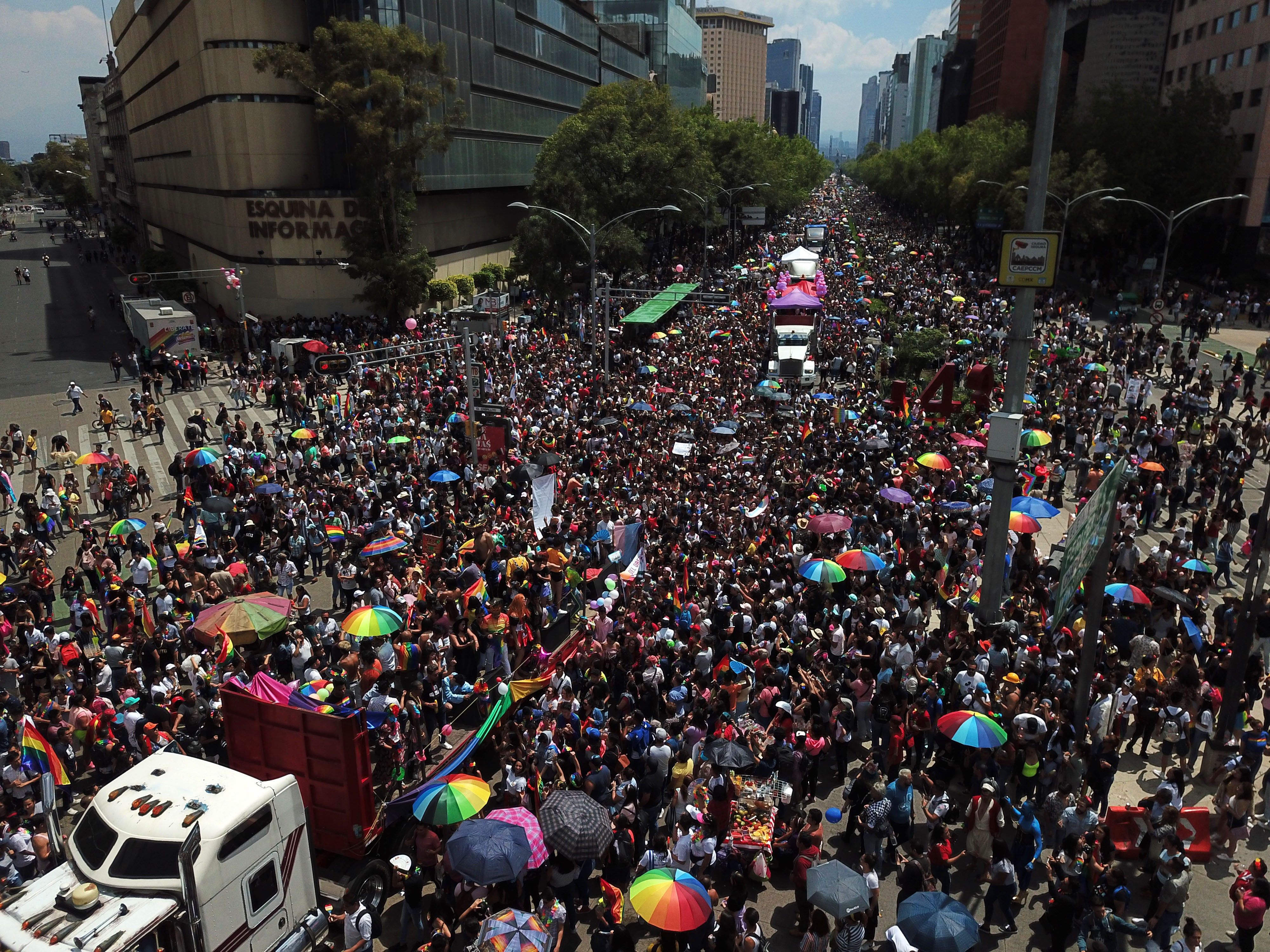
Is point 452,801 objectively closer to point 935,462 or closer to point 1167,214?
point 935,462

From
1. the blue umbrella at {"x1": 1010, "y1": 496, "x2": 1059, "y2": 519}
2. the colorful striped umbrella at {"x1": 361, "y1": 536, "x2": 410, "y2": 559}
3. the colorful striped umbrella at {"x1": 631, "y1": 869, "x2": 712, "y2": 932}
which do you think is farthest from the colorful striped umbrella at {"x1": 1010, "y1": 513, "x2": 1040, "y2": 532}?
the colorful striped umbrella at {"x1": 361, "y1": 536, "x2": 410, "y2": 559}

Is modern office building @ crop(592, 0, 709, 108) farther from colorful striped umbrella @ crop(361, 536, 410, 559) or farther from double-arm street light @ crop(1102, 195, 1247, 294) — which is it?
colorful striped umbrella @ crop(361, 536, 410, 559)

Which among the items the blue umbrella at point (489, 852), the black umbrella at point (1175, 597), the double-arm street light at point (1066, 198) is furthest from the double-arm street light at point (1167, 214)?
the blue umbrella at point (489, 852)

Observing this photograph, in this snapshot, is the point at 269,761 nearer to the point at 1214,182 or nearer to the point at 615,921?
the point at 615,921

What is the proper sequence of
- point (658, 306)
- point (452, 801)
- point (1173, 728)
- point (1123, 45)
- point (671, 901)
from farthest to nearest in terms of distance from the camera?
point (1123, 45)
point (658, 306)
point (1173, 728)
point (452, 801)
point (671, 901)

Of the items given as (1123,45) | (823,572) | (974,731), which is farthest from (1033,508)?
(1123,45)

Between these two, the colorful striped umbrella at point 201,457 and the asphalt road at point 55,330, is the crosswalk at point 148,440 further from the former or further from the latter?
the asphalt road at point 55,330
